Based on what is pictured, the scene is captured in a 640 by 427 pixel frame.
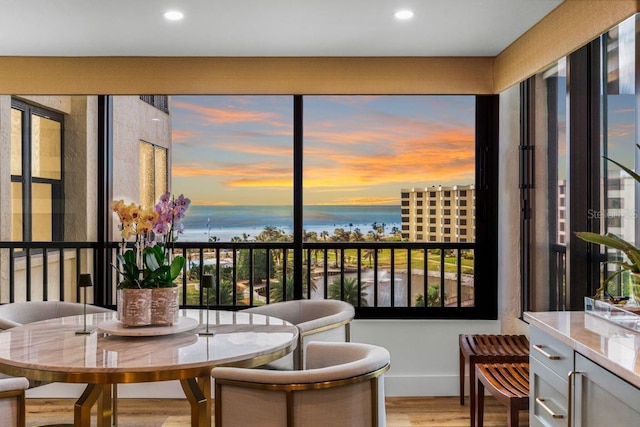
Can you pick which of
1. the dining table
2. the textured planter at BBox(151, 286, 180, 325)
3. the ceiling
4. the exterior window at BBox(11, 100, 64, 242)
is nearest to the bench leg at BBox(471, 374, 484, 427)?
the dining table

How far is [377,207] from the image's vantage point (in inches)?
174

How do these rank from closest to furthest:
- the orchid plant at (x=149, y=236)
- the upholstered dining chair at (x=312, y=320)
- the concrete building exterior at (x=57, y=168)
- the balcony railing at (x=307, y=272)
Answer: the orchid plant at (x=149, y=236), the upholstered dining chair at (x=312, y=320), the concrete building exterior at (x=57, y=168), the balcony railing at (x=307, y=272)

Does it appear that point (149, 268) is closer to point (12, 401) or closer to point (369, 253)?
point (12, 401)

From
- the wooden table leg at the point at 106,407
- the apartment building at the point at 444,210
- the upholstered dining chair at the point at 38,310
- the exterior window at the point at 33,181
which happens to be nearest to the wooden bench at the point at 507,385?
the apartment building at the point at 444,210

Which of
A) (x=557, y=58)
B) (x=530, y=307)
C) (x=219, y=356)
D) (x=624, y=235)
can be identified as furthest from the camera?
(x=530, y=307)

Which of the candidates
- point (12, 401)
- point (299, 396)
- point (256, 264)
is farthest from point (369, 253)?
point (12, 401)

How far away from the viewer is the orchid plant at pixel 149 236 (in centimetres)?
263

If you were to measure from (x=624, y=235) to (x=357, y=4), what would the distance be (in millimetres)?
1795

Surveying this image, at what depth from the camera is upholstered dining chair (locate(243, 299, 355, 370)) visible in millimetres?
3131

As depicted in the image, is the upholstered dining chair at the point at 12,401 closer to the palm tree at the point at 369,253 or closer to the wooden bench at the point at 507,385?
the wooden bench at the point at 507,385

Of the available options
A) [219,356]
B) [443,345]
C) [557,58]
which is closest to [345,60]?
[557,58]

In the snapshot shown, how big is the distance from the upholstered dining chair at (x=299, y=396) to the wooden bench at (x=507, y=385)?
3.43 ft

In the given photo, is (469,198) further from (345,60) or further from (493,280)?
(345,60)

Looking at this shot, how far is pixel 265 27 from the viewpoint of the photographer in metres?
3.52
